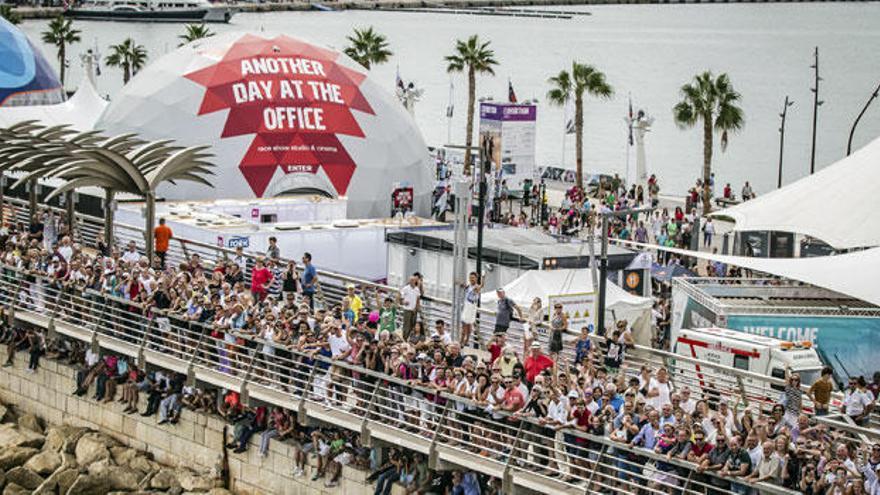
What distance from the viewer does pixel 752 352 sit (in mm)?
23672

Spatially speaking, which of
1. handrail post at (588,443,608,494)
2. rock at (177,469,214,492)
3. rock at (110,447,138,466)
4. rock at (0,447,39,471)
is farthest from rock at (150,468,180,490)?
handrail post at (588,443,608,494)

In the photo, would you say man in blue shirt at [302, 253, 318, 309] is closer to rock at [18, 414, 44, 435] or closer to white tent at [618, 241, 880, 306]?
rock at [18, 414, 44, 435]

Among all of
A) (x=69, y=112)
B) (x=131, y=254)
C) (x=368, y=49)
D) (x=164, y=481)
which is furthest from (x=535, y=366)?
(x=368, y=49)

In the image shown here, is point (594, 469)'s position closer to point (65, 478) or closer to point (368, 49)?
point (65, 478)

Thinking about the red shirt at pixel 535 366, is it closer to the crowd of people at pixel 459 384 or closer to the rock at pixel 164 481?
the crowd of people at pixel 459 384

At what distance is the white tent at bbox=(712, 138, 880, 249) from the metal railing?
8.19 meters

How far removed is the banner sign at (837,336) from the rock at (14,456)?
11.9 meters

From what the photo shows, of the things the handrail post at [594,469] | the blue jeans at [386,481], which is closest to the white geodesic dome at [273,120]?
the blue jeans at [386,481]

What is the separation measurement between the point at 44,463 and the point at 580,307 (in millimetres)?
9970

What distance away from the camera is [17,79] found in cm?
5891

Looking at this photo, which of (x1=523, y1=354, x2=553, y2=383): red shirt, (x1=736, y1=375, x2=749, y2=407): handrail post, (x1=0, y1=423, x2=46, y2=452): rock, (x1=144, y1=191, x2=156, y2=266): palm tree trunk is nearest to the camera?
(x1=736, y1=375, x2=749, y2=407): handrail post

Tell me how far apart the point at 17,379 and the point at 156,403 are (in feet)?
14.6

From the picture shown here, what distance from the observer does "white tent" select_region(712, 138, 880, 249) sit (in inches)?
1006

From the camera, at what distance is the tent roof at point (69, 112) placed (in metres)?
A: 54.7
